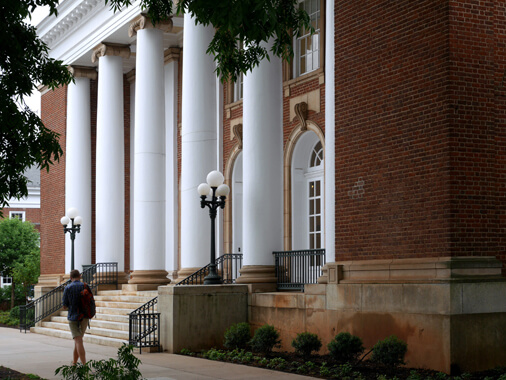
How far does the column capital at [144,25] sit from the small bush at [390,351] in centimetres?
1544

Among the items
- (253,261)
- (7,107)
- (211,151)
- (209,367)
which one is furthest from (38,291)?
(7,107)

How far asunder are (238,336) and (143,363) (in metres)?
2.48

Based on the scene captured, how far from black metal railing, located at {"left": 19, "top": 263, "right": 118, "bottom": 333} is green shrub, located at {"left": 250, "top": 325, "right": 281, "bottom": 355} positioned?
13070 mm

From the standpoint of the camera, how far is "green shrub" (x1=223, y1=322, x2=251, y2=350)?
17797 millimetres

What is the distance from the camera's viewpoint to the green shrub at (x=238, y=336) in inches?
701

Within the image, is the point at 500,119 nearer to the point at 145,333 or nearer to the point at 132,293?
the point at 145,333

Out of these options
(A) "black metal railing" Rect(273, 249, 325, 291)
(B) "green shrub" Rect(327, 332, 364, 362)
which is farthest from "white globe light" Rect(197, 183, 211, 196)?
(B) "green shrub" Rect(327, 332, 364, 362)

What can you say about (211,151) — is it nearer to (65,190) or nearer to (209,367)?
(209,367)

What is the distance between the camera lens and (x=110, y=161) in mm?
29562

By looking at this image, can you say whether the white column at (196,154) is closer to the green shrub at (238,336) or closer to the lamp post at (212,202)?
the lamp post at (212,202)

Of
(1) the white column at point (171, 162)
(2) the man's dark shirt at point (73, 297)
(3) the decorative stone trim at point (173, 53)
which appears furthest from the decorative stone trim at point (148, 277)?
(2) the man's dark shirt at point (73, 297)

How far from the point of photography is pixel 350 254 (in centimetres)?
1599

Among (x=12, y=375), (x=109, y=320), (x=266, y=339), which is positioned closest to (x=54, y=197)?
(x=109, y=320)

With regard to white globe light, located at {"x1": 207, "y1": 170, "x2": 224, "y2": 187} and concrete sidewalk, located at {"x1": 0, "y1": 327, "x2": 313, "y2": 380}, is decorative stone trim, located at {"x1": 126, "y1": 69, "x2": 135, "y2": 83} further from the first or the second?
white globe light, located at {"x1": 207, "y1": 170, "x2": 224, "y2": 187}
